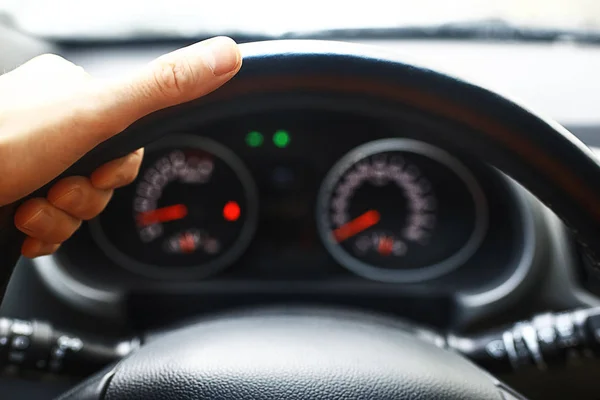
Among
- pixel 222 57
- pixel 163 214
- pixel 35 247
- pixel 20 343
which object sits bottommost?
pixel 20 343

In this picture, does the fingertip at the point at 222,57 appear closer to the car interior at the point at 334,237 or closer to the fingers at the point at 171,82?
the fingers at the point at 171,82

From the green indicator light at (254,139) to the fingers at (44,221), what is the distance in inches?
32.8

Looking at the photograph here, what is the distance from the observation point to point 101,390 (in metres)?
0.63

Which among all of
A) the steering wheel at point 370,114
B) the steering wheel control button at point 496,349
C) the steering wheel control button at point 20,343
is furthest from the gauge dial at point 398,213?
the steering wheel at point 370,114

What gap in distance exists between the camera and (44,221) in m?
0.59

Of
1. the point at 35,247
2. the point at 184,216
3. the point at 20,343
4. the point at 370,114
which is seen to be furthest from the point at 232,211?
the point at 370,114

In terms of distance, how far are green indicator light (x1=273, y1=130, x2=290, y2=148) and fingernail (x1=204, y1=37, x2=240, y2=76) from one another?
3.29 ft

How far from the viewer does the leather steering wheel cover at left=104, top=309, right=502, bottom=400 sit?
0.61 m

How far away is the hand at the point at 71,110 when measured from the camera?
50 cm

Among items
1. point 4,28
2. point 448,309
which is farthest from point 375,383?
point 4,28

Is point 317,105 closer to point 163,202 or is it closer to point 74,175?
point 74,175

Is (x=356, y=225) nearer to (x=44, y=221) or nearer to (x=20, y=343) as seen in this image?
(x=20, y=343)

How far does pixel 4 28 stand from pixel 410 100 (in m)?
0.97

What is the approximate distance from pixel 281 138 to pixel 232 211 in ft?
0.56
